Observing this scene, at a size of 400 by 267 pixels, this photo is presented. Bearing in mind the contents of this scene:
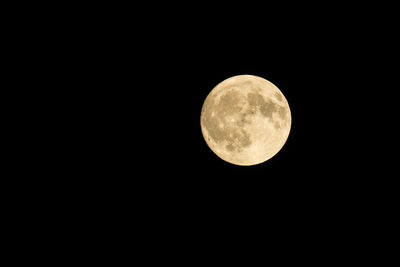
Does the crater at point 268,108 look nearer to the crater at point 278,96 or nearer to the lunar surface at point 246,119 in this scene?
the lunar surface at point 246,119

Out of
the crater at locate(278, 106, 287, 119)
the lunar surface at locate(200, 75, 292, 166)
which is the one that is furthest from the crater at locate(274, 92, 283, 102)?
the crater at locate(278, 106, 287, 119)

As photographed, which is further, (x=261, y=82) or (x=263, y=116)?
(x=261, y=82)

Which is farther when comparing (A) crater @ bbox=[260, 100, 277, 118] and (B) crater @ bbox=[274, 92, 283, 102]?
(B) crater @ bbox=[274, 92, 283, 102]

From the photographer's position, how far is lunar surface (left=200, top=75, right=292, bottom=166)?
11.9 feet

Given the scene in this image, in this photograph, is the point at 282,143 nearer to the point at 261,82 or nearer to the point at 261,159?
the point at 261,159

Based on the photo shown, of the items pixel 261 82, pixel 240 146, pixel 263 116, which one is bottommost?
pixel 240 146

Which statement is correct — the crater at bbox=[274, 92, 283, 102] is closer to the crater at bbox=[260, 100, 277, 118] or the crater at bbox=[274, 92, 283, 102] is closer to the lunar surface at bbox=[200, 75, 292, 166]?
the lunar surface at bbox=[200, 75, 292, 166]

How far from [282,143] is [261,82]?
104 cm

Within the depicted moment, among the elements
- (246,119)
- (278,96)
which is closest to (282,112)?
(278,96)

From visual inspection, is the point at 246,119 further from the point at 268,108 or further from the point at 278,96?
the point at 278,96

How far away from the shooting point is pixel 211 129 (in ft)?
12.8

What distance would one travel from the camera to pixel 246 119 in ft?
11.8

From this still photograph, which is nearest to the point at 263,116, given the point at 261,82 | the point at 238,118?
the point at 238,118

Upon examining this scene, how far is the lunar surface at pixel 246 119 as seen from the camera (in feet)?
11.9
